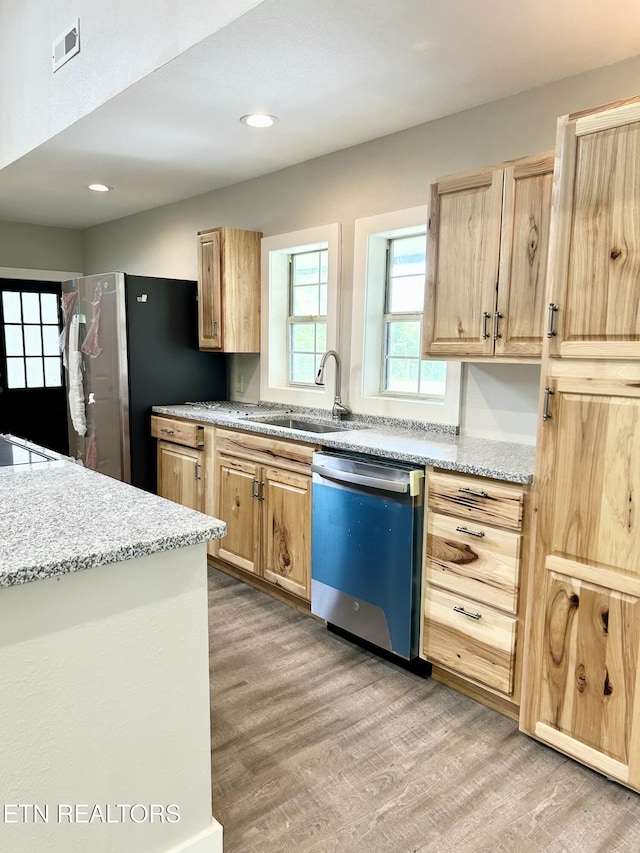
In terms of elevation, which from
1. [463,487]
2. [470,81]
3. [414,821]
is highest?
[470,81]

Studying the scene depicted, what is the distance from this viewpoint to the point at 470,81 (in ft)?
8.00

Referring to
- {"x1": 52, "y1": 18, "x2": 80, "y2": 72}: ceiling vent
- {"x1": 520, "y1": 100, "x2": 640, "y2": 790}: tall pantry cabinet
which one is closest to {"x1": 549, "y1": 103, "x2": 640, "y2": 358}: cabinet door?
{"x1": 520, "y1": 100, "x2": 640, "y2": 790}: tall pantry cabinet

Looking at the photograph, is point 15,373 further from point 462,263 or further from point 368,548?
point 462,263

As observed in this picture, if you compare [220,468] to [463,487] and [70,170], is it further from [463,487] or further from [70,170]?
[70,170]

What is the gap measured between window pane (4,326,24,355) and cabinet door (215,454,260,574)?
11.1 feet

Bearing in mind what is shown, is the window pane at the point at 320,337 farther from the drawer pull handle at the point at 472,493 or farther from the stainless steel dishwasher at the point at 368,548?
the drawer pull handle at the point at 472,493

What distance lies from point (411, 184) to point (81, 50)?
1.77 meters

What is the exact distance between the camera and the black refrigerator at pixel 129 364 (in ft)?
12.5

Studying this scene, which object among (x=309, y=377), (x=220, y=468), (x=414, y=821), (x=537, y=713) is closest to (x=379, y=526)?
(x=537, y=713)

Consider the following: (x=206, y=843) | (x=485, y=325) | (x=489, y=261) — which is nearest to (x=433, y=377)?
(x=485, y=325)

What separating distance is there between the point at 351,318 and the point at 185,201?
2073 mm

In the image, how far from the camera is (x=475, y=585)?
220cm

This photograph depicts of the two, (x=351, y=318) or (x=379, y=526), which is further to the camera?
(x=351, y=318)

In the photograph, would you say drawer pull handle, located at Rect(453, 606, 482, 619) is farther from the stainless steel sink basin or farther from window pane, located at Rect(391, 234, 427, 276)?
window pane, located at Rect(391, 234, 427, 276)
